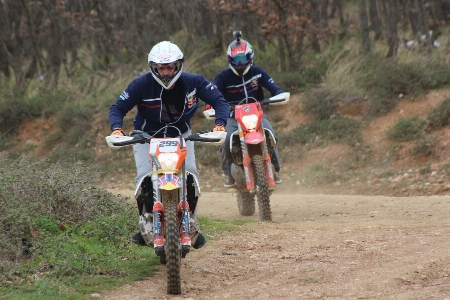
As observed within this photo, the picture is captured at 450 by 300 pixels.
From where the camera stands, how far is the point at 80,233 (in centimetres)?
719

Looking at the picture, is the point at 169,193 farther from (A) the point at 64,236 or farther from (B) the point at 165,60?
(A) the point at 64,236

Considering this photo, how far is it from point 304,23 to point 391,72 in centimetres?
324

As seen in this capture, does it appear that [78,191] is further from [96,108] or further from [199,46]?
[199,46]

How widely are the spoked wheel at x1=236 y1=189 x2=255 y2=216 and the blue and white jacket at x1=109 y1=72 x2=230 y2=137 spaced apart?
3.74 m

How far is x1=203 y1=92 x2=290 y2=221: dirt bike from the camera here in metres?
9.18

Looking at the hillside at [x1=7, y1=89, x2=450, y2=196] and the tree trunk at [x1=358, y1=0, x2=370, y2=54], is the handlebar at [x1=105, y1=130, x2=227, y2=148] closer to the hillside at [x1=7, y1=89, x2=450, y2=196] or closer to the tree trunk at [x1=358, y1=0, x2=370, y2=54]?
the hillside at [x1=7, y1=89, x2=450, y2=196]

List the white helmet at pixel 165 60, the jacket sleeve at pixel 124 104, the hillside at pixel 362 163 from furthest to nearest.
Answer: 1. the hillside at pixel 362 163
2. the jacket sleeve at pixel 124 104
3. the white helmet at pixel 165 60

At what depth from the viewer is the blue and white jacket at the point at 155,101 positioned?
21.1 ft

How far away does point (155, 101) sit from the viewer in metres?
6.46

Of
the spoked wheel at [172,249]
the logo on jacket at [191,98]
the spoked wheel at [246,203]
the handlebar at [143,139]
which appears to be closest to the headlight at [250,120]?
the spoked wheel at [246,203]

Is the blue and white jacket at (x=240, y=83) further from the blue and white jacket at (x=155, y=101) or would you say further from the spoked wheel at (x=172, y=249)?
the spoked wheel at (x=172, y=249)

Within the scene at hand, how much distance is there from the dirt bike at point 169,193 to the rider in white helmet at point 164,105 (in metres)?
0.24

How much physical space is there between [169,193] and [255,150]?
153 inches

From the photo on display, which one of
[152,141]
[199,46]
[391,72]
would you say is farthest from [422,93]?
[152,141]
